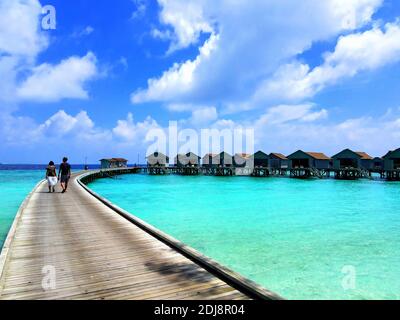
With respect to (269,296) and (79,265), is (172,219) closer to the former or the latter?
(79,265)

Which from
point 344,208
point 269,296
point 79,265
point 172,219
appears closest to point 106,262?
point 79,265

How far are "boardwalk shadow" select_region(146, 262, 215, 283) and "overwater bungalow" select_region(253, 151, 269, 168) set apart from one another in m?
54.1

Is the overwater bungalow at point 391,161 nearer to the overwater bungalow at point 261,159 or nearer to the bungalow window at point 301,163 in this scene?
the bungalow window at point 301,163

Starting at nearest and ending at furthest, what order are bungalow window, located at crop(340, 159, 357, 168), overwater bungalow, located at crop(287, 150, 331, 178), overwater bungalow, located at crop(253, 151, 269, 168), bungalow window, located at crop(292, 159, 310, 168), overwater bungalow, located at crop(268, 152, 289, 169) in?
bungalow window, located at crop(340, 159, 357, 168) → overwater bungalow, located at crop(287, 150, 331, 178) → bungalow window, located at crop(292, 159, 310, 168) → overwater bungalow, located at crop(268, 152, 289, 169) → overwater bungalow, located at crop(253, 151, 269, 168)

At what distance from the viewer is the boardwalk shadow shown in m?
4.77

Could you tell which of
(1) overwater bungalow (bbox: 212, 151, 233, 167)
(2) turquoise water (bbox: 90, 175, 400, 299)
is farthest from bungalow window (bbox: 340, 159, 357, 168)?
(2) turquoise water (bbox: 90, 175, 400, 299)

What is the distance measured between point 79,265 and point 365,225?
48.1ft

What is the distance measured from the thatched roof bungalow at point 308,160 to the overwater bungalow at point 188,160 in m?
21.9

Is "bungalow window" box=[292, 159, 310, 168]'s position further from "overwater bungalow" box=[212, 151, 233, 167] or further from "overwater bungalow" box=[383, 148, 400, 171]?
"overwater bungalow" box=[212, 151, 233, 167]

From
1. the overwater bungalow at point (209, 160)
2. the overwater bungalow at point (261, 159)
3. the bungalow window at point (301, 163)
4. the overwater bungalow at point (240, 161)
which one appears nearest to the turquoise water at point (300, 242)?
the bungalow window at point (301, 163)

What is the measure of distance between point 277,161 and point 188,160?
2123 centimetres

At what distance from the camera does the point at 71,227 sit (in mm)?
8422

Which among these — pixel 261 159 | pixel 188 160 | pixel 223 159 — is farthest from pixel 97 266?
pixel 188 160

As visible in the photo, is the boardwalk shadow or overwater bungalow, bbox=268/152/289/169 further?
overwater bungalow, bbox=268/152/289/169
